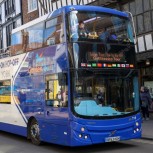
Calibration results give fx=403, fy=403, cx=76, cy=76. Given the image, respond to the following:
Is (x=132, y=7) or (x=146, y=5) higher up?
(x=132, y=7)

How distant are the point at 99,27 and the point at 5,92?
545 cm

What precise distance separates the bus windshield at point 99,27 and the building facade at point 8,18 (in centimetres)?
2219

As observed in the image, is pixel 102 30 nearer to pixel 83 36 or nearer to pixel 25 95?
pixel 83 36

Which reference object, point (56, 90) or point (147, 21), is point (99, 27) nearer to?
point (56, 90)

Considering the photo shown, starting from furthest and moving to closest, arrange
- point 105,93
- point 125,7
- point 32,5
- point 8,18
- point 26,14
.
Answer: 1. point 8,18
2. point 26,14
3. point 32,5
4. point 125,7
5. point 105,93

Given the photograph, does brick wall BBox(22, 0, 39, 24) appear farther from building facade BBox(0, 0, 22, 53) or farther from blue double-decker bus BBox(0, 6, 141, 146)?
blue double-decker bus BBox(0, 6, 141, 146)

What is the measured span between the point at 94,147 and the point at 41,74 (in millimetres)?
2669

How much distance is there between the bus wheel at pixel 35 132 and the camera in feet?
40.6

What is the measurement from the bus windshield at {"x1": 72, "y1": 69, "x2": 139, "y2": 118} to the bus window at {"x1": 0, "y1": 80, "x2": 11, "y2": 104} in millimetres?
4718

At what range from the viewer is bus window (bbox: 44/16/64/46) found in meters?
11.0

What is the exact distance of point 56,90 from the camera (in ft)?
36.5

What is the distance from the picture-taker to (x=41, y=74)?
1200cm

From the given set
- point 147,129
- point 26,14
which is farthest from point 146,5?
point 26,14

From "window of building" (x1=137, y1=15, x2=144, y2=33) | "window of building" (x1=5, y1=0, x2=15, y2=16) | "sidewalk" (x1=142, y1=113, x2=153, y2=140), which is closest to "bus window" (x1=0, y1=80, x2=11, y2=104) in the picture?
"sidewalk" (x1=142, y1=113, x2=153, y2=140)
